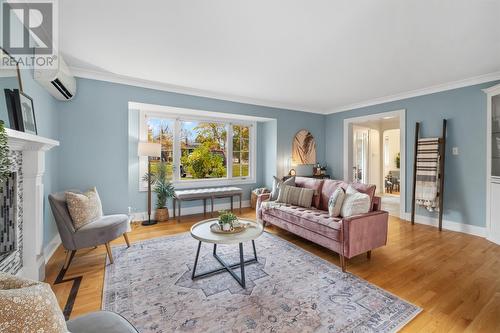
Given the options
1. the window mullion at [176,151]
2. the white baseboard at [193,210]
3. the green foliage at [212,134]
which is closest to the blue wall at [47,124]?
the white baseboard at [193,210]

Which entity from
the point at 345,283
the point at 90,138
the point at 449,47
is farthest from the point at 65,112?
the point at 449,47

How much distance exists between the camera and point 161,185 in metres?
4.29

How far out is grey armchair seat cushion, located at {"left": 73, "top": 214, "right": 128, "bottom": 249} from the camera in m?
2.40

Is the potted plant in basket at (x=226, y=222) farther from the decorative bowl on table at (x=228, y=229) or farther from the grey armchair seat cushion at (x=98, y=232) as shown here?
the grey armchair seat cushion at (x=98, y=232)

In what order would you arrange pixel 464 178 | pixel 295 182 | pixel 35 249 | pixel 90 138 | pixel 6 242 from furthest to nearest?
pixel 295 182
pixel 464 178
pixel 90 138
pixel 35 249
pixel 6 242

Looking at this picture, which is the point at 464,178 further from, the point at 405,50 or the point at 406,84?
the point at 405,50

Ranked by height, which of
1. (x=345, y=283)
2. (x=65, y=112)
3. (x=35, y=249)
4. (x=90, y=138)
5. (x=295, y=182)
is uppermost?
(x=65, y=112)

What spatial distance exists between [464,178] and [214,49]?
4.43 meters

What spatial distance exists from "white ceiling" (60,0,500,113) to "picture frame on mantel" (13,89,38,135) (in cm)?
81

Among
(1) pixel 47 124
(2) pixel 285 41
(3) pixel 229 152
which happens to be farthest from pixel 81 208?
(3) pixel 229 152

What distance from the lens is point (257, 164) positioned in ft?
18.7

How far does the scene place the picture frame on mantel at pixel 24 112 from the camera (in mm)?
1862

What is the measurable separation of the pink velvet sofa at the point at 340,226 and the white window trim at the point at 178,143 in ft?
6.79

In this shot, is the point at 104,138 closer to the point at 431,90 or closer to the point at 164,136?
the point at 164,136
